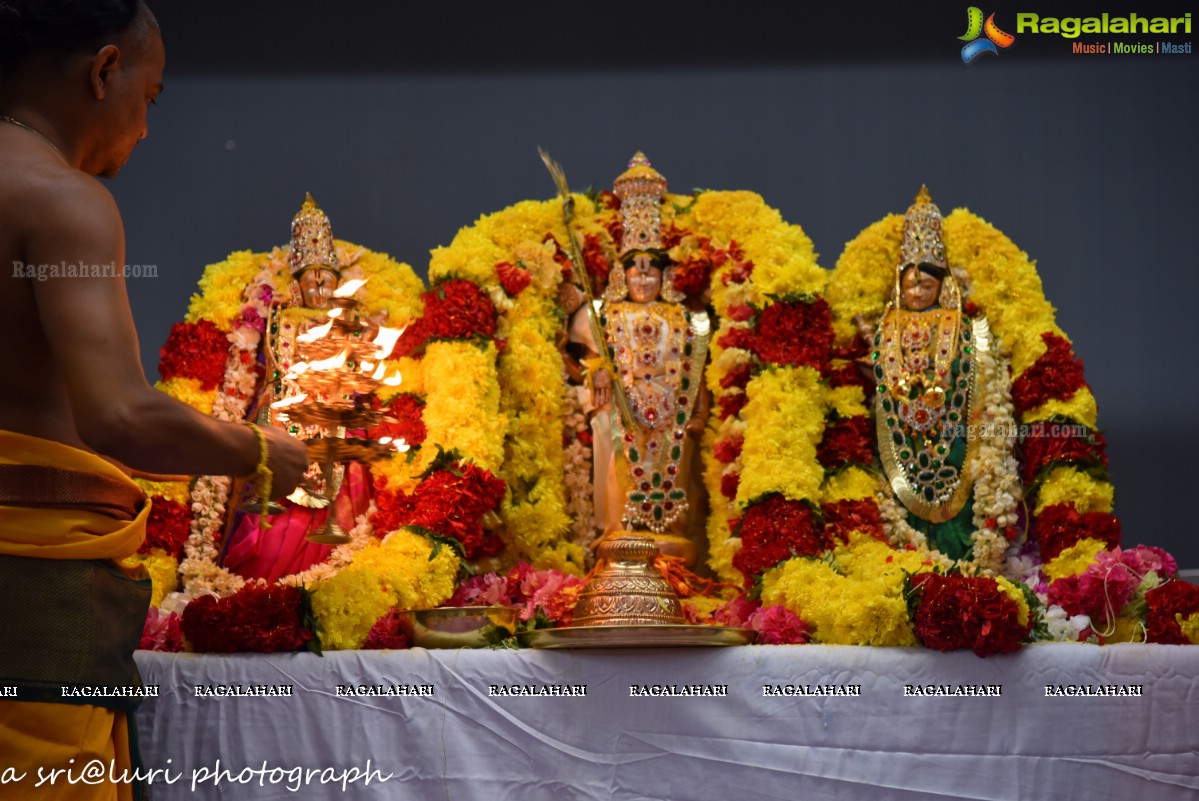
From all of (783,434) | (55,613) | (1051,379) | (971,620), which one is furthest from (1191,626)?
(55,613)

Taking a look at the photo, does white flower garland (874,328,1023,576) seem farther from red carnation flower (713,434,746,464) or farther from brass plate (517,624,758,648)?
brass plate (517,624,758,648)

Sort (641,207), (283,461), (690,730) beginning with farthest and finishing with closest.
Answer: (641,207) → (690,730) → (283,461)

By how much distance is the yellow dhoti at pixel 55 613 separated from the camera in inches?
91.4

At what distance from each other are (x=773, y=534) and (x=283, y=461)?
2497mm

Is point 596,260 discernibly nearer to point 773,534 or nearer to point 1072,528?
point 773,534

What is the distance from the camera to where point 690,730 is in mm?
3766

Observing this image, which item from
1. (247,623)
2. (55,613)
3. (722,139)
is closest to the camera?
(55,613)

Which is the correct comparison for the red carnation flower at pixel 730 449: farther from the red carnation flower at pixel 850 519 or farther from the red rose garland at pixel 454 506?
the red rose garland at pixel 454 506

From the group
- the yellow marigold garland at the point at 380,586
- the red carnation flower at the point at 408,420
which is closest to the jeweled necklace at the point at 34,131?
the yellow marigold garland at the point at 380,586

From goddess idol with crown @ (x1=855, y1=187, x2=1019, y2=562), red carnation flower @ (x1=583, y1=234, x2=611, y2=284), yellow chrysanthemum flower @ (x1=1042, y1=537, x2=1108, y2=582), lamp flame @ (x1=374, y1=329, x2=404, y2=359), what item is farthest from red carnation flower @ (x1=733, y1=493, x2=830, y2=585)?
lamp flame @ (x1=374, y1=329, x2=404, y2=359)

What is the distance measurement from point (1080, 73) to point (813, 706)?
Answer: 159 inches

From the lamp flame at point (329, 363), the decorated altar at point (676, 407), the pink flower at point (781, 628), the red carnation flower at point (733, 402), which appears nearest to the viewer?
the lamp flame at point (329, 363)

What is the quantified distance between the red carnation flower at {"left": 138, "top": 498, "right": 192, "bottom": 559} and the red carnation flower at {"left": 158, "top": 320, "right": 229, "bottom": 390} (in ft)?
1.89

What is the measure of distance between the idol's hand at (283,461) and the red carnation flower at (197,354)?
9.31ft
